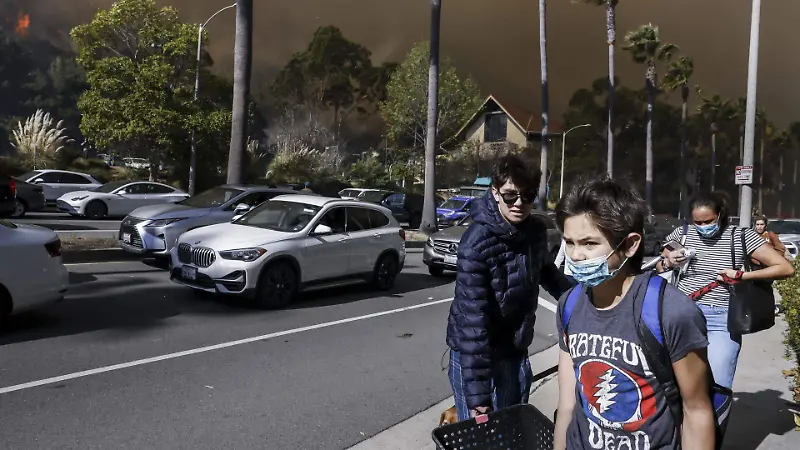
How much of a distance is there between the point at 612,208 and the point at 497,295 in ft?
3.28

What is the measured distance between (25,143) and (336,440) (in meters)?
35.4

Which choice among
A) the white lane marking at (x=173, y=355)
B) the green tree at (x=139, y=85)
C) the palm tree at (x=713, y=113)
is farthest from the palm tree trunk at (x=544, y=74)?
the palm tree at (x=713, y=113)

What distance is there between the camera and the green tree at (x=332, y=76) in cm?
6694

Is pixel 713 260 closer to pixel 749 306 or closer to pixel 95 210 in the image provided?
pixel 749 306

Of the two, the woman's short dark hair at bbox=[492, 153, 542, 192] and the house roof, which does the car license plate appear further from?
the house roof

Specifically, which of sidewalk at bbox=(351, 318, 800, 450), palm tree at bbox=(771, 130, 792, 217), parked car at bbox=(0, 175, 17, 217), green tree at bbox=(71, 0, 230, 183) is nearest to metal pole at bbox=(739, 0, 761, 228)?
sidewalk at bbox=(351, 318, 800, 450)

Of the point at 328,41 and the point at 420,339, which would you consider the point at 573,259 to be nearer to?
the point at 420,339

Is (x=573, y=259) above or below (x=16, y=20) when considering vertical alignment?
below

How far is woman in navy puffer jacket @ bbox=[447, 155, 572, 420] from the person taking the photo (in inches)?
Result: 122

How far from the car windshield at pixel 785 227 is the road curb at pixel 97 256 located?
18.8 metres

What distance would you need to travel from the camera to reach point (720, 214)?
4.57m

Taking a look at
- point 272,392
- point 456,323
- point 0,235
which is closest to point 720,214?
point 456,323

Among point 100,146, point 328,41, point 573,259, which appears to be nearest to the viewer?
point 573,259

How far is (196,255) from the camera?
9672 millimetres
